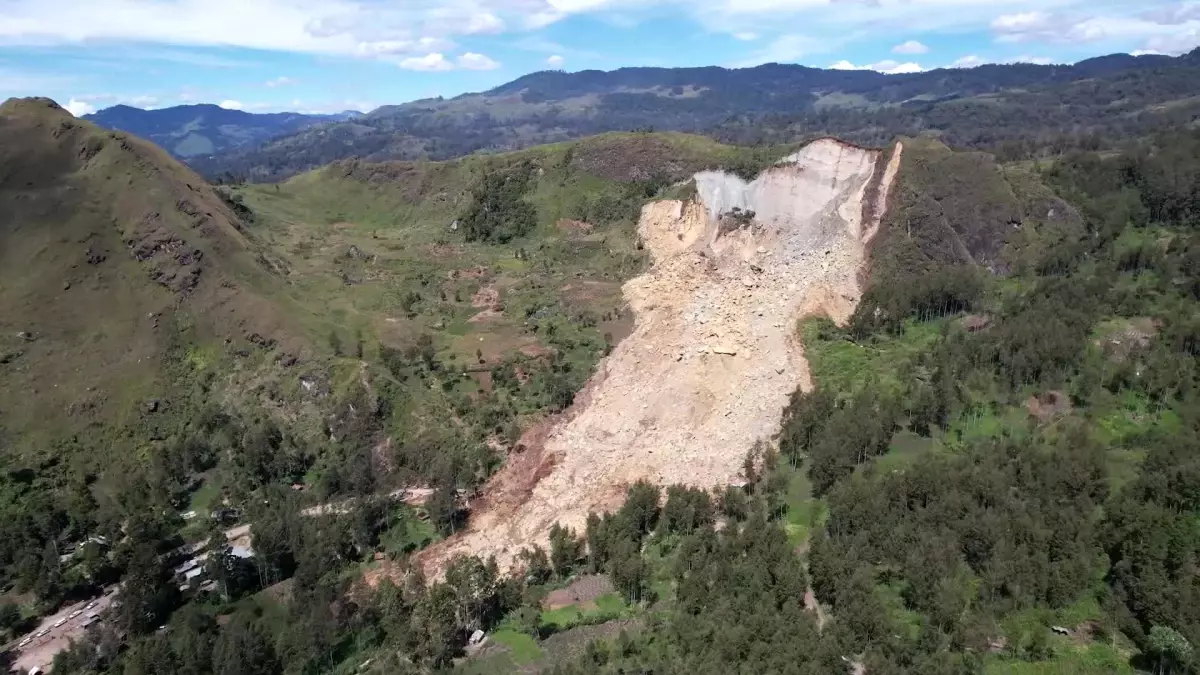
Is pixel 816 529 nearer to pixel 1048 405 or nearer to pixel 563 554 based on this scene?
pixel 563 554

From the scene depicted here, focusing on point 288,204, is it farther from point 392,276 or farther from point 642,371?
point 642,371

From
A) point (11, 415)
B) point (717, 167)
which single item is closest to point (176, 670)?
point (11, 415)

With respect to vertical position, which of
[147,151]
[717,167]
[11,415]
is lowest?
[11,415]

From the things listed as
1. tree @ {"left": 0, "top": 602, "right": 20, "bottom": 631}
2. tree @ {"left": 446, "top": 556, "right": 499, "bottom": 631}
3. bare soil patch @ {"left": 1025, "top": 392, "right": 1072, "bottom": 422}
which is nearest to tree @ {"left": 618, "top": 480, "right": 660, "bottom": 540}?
tree @ {"left": 446, "top": 556, "right": 499, "bottom": 631}

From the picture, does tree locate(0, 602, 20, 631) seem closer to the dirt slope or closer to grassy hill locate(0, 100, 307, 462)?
grassy hill locate(0, 100, 307, 462)

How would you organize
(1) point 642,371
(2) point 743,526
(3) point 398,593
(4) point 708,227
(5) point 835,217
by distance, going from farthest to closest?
(4) point 708,227 < (5) point 835,217 < (1) point 642,371 < (2) point 743,526 < (3) point 398,593

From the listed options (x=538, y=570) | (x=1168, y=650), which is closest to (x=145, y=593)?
(x=538, y=570)
